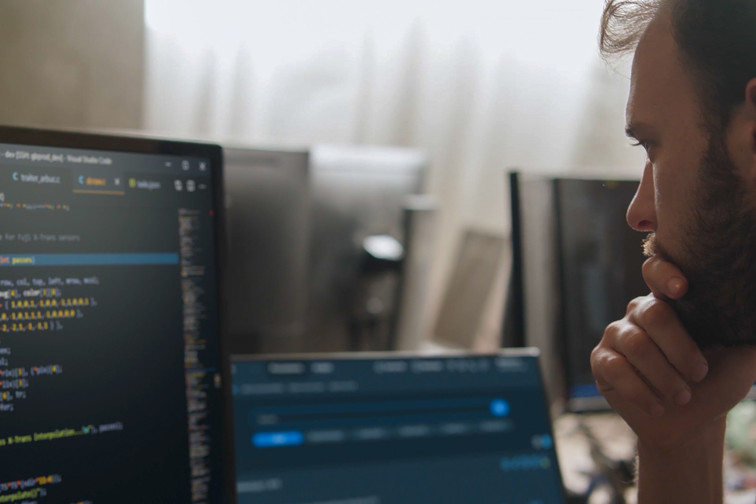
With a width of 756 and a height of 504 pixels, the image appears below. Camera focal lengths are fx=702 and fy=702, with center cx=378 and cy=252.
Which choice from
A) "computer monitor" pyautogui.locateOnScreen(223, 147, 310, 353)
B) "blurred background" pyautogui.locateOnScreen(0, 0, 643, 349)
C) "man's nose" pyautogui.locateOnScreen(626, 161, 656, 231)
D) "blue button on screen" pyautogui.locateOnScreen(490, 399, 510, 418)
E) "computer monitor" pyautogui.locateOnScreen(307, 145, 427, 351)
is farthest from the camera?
"blurred background" pyautogui.locateOnScreen(0, 0, 643, 349)

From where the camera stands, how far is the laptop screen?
2.44 ft

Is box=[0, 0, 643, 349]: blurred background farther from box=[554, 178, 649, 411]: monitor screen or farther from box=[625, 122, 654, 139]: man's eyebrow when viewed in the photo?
box=[625, 122, 654, 139]: man's eyebrow

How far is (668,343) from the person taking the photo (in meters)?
0.69

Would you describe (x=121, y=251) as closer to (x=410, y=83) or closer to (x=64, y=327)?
(x=64, y=327)

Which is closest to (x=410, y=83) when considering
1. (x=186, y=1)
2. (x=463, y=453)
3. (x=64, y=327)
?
(x=186, y=1)

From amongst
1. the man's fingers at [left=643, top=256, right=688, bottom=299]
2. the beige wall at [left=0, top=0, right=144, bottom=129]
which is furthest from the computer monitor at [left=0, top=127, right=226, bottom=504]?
the beige wall at [left=0, top=0, right=144, bottom=129]

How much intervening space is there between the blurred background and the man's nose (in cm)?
89

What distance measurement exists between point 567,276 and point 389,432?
437 mm

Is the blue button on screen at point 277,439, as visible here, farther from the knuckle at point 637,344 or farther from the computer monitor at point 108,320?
the knuckle at point 637,344

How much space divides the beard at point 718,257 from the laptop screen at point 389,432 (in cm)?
23

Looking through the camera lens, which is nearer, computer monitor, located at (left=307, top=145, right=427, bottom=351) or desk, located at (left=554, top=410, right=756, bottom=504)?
desk, located at (left=554, top=410, right=756, bottom=504)

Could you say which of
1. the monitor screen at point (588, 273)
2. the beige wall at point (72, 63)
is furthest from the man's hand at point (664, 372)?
the beige wall at point (72, 63)

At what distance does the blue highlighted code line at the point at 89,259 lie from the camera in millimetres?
582

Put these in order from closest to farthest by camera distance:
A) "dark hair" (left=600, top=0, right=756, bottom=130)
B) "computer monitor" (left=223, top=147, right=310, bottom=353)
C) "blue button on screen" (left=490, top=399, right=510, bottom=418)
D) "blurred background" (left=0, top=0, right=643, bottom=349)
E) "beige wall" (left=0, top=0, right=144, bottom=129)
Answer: "dark hair" (left=600, top=0, right=756, bottom=130), "blue button on screen" (left=490, top=399, right=510, bottom=418), "beige wall" (left=0, top=0, right=144, bottom=129), "computer monitor" (left=223, top=147, right=310, bottom=353), "blurred background" (left=0, top=0, right=643, bottom=349)
